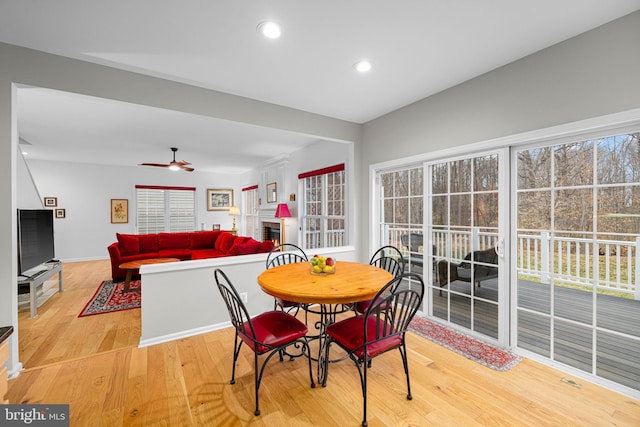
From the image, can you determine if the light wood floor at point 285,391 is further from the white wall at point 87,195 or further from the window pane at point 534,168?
the white wall at point 87,195

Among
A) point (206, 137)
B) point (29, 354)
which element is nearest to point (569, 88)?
point (206, 137)

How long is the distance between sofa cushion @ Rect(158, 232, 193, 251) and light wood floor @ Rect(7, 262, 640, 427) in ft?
10.7

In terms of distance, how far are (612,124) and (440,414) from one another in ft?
7.46

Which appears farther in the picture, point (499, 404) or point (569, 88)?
point (569, 88)

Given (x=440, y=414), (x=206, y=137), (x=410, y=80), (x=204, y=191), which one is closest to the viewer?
(x=440, y=414)

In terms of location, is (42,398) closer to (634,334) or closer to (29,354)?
(29,354)

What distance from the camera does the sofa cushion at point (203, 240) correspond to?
6381 mm

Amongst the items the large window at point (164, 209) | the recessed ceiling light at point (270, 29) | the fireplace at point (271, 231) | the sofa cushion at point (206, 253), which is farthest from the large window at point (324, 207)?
the large window at point (164, 209)

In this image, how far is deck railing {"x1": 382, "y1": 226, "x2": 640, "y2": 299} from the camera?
1.97m

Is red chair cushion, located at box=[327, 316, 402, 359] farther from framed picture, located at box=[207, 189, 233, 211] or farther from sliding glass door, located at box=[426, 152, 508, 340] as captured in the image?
framed picture, located at box=[207, 189, 233, 211]

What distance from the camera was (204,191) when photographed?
28.3 feet

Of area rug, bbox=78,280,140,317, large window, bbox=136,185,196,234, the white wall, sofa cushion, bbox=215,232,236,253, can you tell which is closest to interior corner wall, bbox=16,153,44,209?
area rug, bbox=78,280,140,317

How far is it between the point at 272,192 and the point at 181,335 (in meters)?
4.48

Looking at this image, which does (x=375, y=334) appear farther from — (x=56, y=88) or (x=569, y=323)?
(x=56, y=88)
